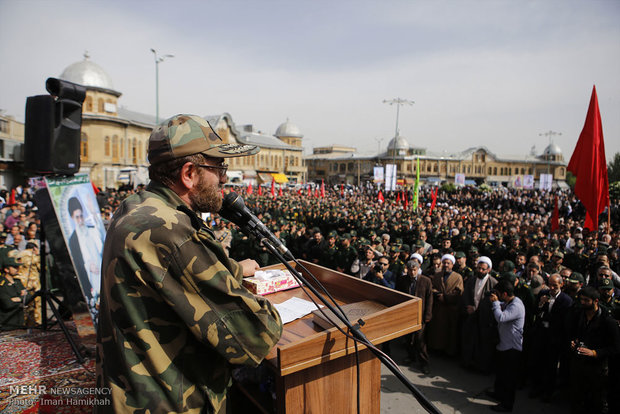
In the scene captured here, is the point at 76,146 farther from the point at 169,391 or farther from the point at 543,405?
the point at 543,405

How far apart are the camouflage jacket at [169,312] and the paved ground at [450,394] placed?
3858mm

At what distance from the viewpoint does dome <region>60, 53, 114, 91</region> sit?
40.3m

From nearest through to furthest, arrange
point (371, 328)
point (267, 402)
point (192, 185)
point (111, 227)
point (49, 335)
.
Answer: point (111, 227) < point (192, 185) < point (371, 328) < point (267, 402) < point (49, 335)

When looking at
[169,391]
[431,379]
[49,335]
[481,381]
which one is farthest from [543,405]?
[49,335]

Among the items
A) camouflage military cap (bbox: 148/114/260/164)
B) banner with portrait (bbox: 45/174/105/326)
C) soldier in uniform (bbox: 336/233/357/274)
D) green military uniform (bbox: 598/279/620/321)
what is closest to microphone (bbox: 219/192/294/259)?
camouflage military cap (bbox: 148/114/260/164)

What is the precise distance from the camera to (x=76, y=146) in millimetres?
3934

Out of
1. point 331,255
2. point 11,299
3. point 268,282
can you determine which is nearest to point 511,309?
point 268,282

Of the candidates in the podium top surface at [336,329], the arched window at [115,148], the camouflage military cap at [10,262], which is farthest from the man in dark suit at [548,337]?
the arched window at [115,148]

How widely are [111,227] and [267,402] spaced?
4.87 ft

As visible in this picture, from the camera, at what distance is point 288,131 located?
84000 mm

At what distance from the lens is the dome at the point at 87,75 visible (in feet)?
132

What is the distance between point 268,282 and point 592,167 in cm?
722

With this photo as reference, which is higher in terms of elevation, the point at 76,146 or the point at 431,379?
the point at 76,146

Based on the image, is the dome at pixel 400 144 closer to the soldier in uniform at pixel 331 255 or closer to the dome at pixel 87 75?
the dome at pixel 87 75
